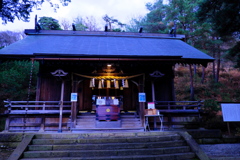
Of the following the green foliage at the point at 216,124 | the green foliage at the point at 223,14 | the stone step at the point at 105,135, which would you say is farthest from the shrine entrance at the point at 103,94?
the green foliage at the point at 223,14

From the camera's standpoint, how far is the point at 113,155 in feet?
18.1

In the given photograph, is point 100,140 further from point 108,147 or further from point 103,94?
point 103,94

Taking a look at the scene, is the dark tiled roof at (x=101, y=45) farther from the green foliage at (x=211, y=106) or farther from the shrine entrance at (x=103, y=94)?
the green foliage at (x=211, y=106)

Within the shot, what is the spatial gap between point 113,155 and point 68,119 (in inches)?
155

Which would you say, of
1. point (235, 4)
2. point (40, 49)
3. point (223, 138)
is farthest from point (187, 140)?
point (40, 49)

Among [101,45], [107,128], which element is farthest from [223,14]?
[107,128]

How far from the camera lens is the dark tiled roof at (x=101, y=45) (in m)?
8.90

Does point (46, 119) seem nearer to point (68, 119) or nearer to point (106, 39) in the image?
point (68, 119)

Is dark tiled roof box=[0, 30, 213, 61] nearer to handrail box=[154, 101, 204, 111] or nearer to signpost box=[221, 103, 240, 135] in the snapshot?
handrail box=[154, 101, 204, 111]

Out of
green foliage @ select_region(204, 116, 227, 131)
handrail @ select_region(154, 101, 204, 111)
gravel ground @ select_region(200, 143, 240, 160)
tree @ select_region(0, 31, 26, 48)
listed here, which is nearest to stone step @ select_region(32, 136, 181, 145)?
gravel ground @ select_region(200, 143, 240, 160)

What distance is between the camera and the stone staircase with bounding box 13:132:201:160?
17.9ft

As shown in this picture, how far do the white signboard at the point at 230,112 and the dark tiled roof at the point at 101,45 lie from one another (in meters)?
2.64

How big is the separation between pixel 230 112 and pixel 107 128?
6165 millimetres

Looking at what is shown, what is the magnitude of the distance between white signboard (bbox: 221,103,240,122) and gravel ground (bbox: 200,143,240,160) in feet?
3.95
